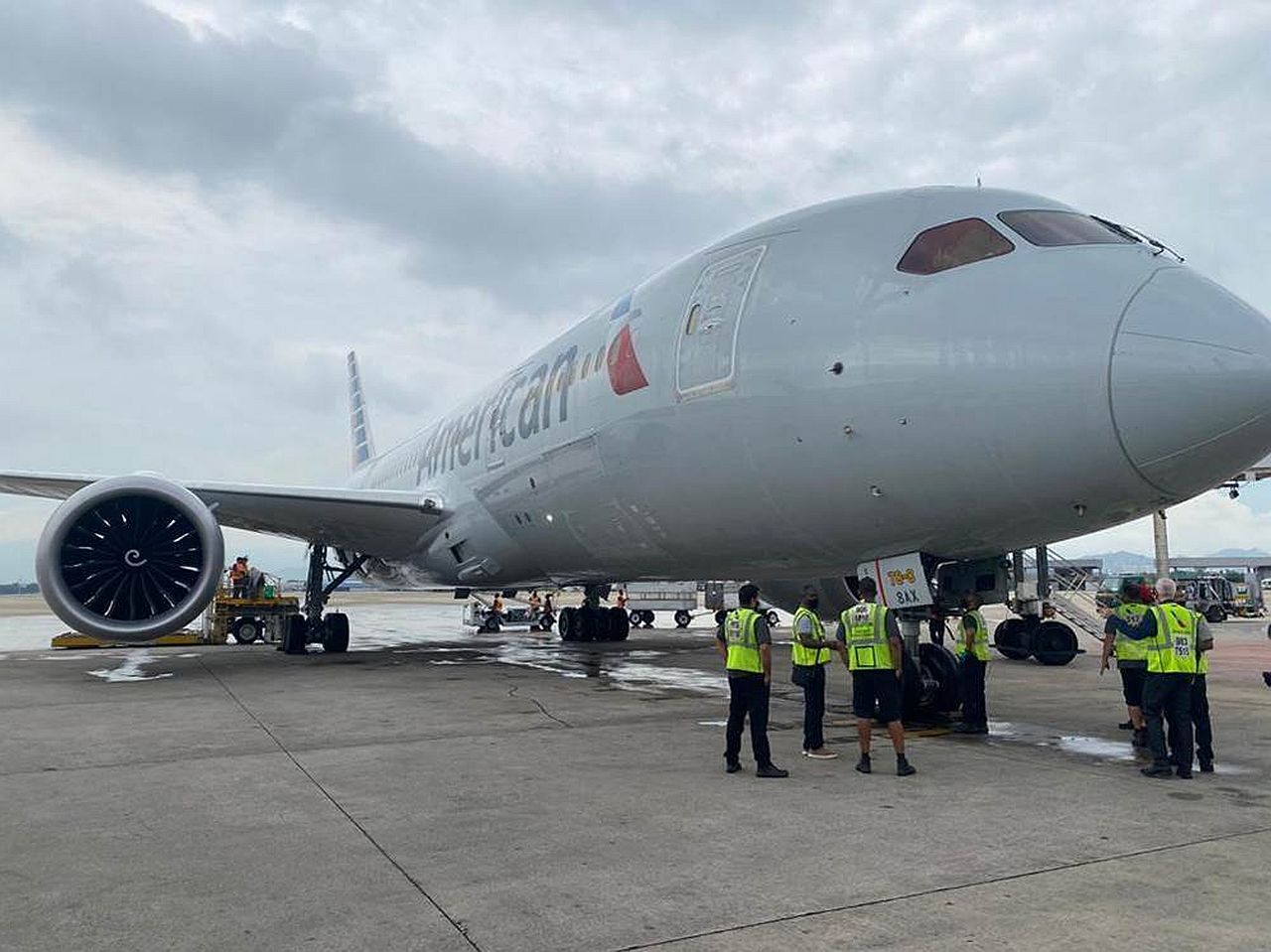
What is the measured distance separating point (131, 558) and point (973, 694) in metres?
9.46

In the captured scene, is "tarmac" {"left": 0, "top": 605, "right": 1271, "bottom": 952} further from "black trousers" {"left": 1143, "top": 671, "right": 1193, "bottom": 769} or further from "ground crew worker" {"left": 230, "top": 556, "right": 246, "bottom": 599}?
"ground crew worker" {"left": 230, "top": 556, "right": 246, "bottom": 599}

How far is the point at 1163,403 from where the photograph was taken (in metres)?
5.36

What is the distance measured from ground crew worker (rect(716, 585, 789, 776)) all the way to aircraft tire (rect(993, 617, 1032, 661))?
1094cm

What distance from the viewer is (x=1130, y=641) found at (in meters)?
6.72

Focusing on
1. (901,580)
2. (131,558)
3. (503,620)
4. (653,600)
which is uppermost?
(653,600)

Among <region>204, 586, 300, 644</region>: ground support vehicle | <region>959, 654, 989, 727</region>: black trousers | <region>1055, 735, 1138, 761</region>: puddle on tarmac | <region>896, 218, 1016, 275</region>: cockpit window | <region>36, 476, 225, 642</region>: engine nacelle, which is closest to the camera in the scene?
<region>896, 218, 1016, 275</region>: cockpit window

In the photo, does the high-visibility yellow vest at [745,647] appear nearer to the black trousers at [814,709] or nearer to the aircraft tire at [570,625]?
the black trousers at [814,709]

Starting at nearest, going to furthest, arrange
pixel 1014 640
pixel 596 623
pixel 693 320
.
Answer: pixel 693 320 < pixel 1014 640 < pixel 596 623

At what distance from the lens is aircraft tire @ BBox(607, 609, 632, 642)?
19.8 m

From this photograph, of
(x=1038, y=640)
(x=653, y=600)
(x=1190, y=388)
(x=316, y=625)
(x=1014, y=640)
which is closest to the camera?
(x=1190, y=388)

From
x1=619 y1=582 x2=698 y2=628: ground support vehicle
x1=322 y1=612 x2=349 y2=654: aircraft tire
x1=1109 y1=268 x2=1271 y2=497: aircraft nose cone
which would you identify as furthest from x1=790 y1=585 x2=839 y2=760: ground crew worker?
x1=619 y1=582 x2=698 y2=628: ground support vehicle

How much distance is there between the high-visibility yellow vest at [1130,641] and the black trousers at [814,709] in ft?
6.69

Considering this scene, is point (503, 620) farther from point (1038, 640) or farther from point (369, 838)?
point (369, 838)

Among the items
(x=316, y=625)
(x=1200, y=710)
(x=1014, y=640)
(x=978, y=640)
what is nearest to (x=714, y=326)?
(x=978, y=640)
